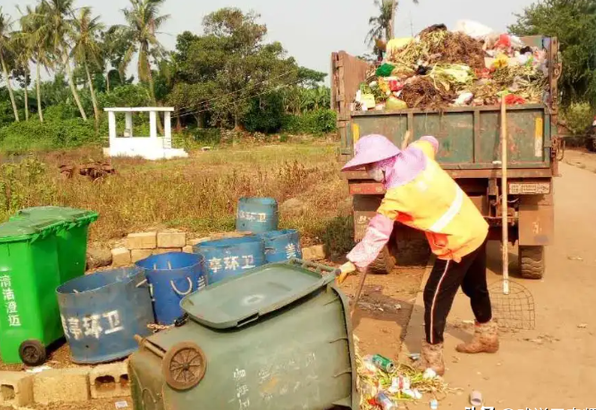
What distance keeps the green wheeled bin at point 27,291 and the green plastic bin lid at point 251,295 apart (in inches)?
66.7

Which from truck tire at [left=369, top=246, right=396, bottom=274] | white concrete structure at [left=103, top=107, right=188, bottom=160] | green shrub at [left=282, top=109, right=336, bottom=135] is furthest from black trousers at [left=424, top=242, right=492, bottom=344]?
green shrub at [left=282, top=109, right=336, bottom=135]

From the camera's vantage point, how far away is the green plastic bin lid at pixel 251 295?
2945 mm

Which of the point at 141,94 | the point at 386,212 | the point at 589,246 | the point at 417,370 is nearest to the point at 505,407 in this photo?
the point at 417,370

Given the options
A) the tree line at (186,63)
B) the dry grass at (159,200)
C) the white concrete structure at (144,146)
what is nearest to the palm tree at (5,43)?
the tree line at (186,63)

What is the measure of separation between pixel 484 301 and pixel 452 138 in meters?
2.31

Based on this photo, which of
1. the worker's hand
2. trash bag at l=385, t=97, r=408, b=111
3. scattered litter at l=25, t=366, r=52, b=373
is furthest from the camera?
trash bag at l=385, t=97, r=408, b=111

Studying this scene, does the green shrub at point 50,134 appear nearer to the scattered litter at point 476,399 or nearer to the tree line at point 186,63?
the tree line at point 186,63

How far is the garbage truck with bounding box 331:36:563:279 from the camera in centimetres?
589

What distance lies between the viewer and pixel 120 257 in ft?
24.3

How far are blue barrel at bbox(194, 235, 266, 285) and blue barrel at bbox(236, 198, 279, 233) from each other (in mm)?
1981

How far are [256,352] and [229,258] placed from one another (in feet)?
8.63

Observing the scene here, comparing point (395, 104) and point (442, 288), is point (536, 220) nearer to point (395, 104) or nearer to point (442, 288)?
point (395, 104)

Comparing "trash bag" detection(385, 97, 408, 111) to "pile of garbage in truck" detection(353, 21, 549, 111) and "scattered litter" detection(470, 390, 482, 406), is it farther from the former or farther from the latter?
"scattered litter" detection(470, 390, 482, 406)

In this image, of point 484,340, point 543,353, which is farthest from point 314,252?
point 543,353
